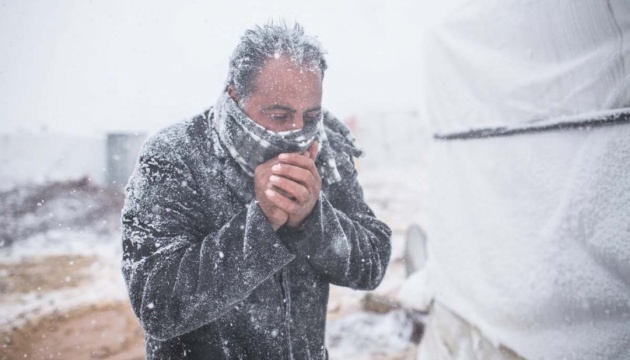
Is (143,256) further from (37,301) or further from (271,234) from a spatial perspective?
(37,301)

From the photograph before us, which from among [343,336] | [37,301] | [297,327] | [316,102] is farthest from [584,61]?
[37,301]

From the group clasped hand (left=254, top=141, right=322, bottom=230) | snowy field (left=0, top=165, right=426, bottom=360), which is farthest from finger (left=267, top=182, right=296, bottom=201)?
snowy field (left=0, top=165, right=426, bottom=360)

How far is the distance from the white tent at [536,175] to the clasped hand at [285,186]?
5.30 feet

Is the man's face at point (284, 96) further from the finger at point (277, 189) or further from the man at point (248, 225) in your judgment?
the finger at point (277, 189)

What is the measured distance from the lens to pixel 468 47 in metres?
2.93

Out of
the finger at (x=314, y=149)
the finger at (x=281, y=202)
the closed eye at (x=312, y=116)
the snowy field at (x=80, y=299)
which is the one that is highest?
the closed eye at (x=312, y=116)

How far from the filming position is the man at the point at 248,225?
111cm

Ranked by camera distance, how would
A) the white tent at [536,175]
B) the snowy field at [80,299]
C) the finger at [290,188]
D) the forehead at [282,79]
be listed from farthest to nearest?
the snowy field at [80,299], the white tent at [536,175], the forehead at [282,79], the finger at [290,188]

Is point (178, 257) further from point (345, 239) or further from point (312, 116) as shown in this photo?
point (312, 116)

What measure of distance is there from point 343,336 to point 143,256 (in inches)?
137

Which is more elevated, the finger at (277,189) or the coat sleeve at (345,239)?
the finger at (277,189)

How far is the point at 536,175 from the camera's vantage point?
2.27 meters

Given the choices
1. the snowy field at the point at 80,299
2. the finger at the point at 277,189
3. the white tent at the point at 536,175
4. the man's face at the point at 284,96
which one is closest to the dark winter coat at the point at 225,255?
the finger at the point at 277,189

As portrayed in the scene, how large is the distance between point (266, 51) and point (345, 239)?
744mm
